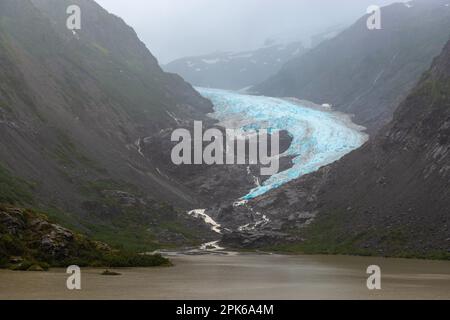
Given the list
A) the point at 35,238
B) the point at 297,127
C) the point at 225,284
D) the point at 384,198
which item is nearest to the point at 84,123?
the point at 297,127

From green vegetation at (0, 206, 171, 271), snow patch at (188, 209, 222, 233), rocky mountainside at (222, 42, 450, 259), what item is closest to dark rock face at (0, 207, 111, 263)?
green vegetation at (0, 206, 171, 271)

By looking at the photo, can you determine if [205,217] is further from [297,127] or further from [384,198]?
[297,127]

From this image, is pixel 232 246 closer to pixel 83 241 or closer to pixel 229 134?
pixel 83 241

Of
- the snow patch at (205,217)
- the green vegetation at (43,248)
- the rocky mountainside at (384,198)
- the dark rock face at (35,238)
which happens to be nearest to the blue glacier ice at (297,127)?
the snow patch at (205,217)

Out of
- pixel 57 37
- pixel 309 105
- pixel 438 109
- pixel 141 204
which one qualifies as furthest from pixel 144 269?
pixel 309 105

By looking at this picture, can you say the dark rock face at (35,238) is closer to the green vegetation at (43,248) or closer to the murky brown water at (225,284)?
the green vegetation at (43,248)

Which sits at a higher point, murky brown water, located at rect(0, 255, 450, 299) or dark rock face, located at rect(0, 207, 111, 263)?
dark rock face, located at rect(0, 207, 111, 263)

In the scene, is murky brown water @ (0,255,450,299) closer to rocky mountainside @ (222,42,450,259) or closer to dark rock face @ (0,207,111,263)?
dark rock face @ (0,207,111,263)
